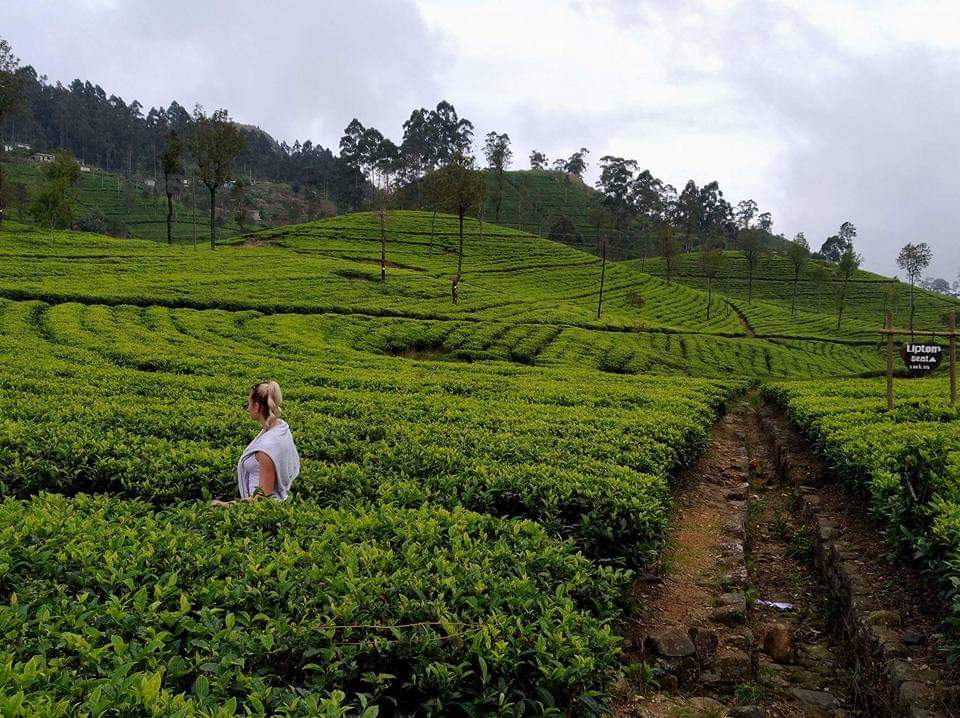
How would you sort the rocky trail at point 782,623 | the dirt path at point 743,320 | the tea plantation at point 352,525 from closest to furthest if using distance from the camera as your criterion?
the tea plantation at point 352,525 → the rocky trail at point 782,623 → the dirt path at point 743,320

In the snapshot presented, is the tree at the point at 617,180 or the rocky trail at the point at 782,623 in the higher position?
the tree at the point at 617,180

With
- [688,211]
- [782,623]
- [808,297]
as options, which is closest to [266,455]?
[782,623]

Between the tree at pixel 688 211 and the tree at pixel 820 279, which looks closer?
the tree at pixel 820 279

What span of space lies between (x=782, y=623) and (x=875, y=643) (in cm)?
132

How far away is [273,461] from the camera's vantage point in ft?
20.0

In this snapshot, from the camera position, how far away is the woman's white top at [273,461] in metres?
6.07

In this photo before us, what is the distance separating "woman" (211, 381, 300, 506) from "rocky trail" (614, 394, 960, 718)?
3.71 meters

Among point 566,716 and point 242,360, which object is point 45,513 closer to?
point 566,716

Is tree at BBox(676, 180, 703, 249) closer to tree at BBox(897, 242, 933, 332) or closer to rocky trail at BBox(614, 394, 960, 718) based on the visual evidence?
tree at BBox(897, 242, 933, 332)

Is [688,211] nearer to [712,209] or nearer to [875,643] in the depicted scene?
[712,209]

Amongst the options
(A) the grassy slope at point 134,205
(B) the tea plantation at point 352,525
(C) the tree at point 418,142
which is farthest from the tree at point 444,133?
(B) the tea plantation at point 352,525

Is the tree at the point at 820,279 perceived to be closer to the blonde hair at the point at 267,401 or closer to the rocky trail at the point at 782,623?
the rocky trail at the point at 782,623

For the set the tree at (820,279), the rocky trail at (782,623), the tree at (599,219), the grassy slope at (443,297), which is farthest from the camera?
the tree at (599,219)

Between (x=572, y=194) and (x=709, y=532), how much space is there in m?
135
